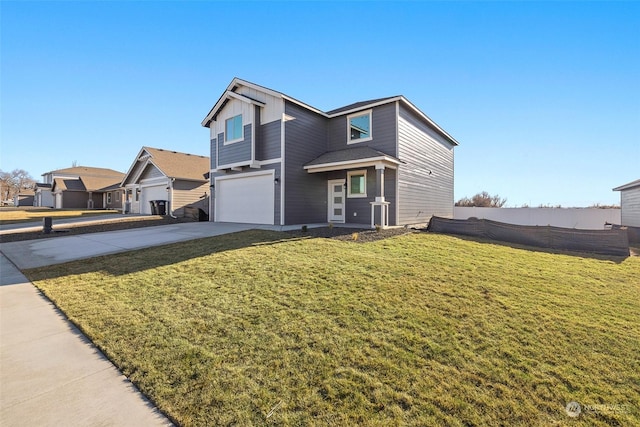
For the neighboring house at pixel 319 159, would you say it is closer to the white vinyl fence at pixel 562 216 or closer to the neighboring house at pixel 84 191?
the white vinyl fence at pixel 562 216

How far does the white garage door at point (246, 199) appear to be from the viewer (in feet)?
43.3

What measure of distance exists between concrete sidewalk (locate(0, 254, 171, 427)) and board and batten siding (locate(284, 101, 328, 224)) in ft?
30.4

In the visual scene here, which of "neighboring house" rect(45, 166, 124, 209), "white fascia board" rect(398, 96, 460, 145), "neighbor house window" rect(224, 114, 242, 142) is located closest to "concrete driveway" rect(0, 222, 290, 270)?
"neighbor house window" rect(224, 114, 242, 142)

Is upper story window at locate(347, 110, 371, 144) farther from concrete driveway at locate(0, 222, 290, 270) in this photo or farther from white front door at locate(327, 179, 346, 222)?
concrete driveway at locate(0, 222, 290, 270)

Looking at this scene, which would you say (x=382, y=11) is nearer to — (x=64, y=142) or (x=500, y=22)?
(x=500, y=22)

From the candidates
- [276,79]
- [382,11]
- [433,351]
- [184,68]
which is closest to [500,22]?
[382,11]

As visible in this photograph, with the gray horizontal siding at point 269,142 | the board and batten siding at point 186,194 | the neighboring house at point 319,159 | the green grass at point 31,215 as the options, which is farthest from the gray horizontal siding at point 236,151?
the green grass at point 31,215

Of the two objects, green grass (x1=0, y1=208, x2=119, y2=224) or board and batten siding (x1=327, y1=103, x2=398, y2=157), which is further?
green grass (x1=0, y1=208, x2=119, y2=224)

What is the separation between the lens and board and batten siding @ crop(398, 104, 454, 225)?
41.1 ft

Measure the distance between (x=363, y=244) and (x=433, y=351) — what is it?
5.07 meters

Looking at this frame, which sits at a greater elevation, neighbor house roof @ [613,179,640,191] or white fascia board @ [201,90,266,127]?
white fascia board @ [201,90,266,127]

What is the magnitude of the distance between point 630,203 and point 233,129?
83.2 ft

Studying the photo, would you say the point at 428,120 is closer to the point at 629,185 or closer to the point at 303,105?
the point at 303,105

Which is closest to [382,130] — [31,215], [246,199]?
[246,199]
